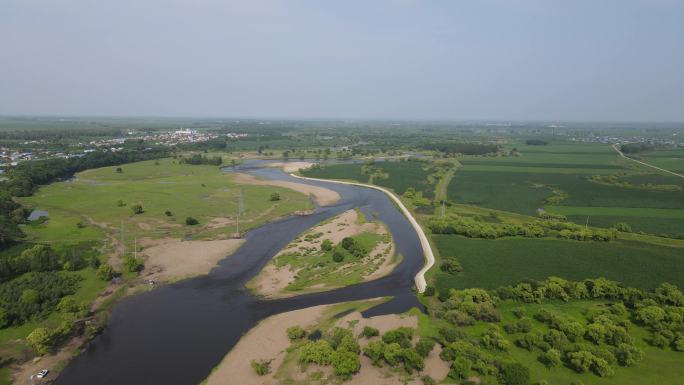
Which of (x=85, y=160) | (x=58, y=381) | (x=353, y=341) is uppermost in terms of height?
(x=85, y=160)

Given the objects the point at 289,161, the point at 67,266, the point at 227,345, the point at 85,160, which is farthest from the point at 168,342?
the point at 289,161

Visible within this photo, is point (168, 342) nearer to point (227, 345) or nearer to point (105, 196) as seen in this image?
point (227, 345)

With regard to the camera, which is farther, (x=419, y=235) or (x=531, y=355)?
(x=419, y=235)

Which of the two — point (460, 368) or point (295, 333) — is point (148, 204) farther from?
point (460, 368)

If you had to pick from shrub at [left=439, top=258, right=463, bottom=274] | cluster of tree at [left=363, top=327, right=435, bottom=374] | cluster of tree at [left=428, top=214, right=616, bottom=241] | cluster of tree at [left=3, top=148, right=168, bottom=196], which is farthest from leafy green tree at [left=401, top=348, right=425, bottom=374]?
cluster of tree at [left=3, top=148, right=168, bottom=196]

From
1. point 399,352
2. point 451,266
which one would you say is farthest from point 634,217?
point 399,352
